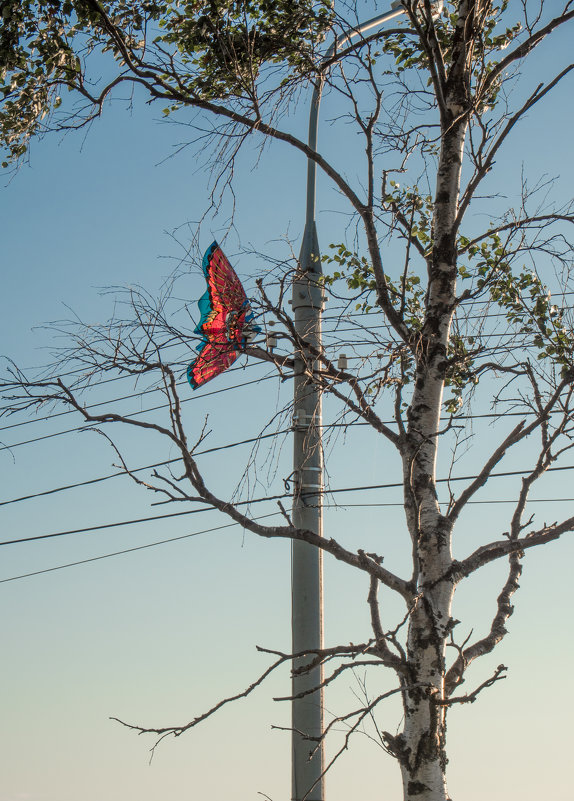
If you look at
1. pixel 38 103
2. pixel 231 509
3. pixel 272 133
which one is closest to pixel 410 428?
pixel 231 509

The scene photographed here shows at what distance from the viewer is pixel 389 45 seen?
22.1 ft

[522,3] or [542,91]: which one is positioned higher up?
[522,3]

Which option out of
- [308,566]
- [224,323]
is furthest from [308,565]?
[224,323]

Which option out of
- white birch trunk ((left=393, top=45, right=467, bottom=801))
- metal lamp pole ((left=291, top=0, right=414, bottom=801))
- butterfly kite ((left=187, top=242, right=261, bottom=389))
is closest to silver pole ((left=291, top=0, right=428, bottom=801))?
metal lamp pole ((left=291, top=0, right=414, bottom=801))

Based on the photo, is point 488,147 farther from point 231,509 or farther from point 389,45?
point 231,509

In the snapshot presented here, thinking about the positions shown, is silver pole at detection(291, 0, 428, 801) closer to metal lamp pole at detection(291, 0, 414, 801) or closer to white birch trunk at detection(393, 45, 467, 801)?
metal lamp pole at detection(291, 0, 414, 801)

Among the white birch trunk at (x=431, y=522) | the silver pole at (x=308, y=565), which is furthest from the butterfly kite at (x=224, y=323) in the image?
the white birch trunk at (x=431, y=522)

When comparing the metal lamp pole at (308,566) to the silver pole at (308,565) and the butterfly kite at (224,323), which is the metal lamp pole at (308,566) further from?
the butterfly kite at (224,323)

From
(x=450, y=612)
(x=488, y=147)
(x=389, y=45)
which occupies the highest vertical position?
(x=389, y=45)

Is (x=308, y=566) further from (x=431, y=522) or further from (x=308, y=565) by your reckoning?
(x=431, y=522)

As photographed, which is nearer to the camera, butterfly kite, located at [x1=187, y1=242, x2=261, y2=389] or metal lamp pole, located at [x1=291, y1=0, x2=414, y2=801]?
butterfly kite, located at [x1=187, y1=242, x2=261, y2=389]

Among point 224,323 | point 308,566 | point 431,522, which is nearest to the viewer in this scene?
point 431,522

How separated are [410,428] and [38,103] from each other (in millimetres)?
3644

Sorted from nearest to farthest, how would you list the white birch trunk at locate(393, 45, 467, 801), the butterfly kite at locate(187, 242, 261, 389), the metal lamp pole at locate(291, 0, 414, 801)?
the white birch trunk at locate(393, 45, 467, 801) → the butterfly kite at locate(187, 242, 261, 389) → the metal lamp pole at locate(291, 0, 414, 801)
